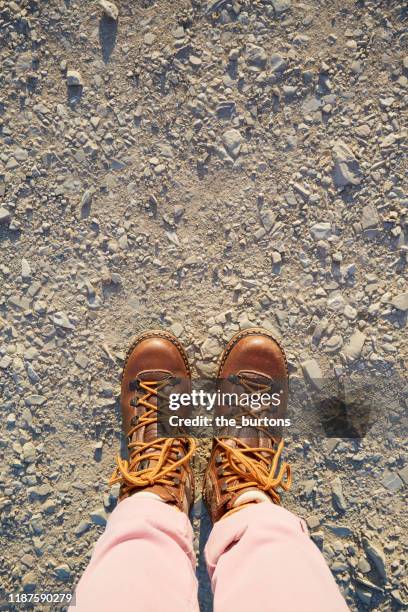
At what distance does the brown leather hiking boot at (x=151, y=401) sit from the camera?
5.57ft

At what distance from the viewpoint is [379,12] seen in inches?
67.7

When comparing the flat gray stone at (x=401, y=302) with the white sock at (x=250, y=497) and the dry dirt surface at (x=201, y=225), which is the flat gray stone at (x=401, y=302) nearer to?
the dry dirt surface at (x=201, y=225)

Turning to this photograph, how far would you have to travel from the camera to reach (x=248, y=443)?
177 cm

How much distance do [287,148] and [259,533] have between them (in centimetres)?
137

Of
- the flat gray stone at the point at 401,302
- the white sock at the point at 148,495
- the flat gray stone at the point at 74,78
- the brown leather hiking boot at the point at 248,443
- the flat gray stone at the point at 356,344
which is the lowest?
the white sock at the point at 148,495

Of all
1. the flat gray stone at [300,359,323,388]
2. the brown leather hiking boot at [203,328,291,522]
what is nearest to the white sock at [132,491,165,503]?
the brown leather hiking boot at [203,328,291,522]

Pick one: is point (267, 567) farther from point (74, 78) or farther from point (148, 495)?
point (74, 78)

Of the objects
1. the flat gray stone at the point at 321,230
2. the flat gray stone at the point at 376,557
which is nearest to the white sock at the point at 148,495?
the flat gray stone at the point at 376,557

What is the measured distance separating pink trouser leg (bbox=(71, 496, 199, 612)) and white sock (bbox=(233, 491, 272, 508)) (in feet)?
0.67

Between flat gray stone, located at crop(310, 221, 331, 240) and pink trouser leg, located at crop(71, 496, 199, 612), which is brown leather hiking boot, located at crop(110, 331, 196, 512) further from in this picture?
flat gray stone, located at crop(310, 221, 331, 240)

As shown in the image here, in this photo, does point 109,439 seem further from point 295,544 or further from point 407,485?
point 407,485

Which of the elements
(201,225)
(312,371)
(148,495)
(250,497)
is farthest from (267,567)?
(201,225)

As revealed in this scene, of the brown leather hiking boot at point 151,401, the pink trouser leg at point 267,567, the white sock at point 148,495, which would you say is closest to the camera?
the pink trouser leg at point 267,567

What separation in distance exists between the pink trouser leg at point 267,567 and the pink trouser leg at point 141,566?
0.11 m
